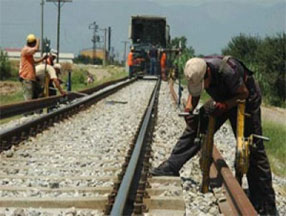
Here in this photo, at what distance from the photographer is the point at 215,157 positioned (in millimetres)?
6520

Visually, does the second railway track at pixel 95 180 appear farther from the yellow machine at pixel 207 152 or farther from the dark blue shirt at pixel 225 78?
the dark blue shirt at pixel 225 78

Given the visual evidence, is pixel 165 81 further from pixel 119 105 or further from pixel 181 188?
pixel 181 188

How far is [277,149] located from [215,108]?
263 inches

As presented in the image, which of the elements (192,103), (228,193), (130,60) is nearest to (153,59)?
(130,60)

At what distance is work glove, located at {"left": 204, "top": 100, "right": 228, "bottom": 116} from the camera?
544 centimetres

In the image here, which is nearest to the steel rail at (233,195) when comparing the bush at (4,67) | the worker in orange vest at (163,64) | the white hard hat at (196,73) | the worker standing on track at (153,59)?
the white hard hat at (196,73)

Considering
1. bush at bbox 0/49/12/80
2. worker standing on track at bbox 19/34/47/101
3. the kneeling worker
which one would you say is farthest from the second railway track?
bush at bbox 0/49/12/80

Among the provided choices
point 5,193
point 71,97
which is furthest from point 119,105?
point 5,193

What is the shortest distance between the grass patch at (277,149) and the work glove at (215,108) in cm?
385

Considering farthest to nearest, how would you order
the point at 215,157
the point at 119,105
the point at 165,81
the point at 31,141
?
the point at 165,81 → the point at 119,105 → the point at 31,141 → the point at 215,157

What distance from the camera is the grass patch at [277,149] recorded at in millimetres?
9780

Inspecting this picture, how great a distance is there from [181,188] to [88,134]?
4513mm

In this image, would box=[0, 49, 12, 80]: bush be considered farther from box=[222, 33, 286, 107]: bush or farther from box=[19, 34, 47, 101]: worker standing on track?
box=[19, 34, 47, 101]: worker standing on track

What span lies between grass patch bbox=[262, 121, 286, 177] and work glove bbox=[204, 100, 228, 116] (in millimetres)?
3845
